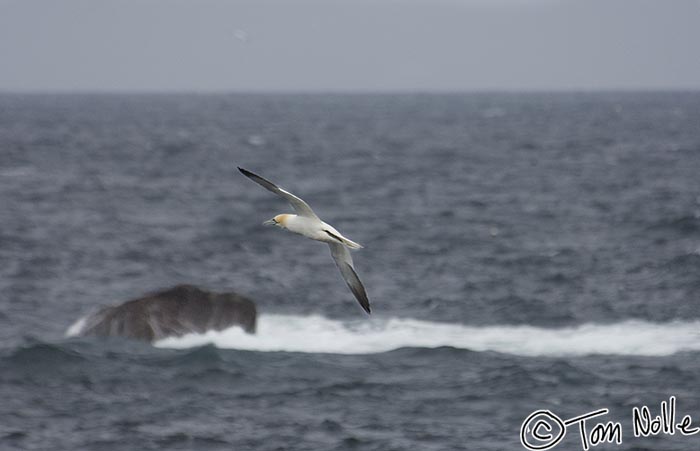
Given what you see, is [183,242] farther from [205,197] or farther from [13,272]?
[205,197]

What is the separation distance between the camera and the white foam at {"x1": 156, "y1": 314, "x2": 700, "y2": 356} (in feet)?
100

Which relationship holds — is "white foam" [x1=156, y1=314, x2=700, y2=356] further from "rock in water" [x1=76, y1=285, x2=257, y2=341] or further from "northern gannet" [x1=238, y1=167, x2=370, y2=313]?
"northern gannet" [x1=238, y1=167, x2=370, y2=313]

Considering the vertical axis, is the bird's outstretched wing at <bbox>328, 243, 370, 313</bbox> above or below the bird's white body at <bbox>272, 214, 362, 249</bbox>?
below

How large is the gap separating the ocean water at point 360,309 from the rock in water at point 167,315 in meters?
0.36

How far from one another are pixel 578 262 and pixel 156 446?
79.7ft

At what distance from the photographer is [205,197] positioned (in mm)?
67250

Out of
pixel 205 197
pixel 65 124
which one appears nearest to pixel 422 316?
pixel 205 197

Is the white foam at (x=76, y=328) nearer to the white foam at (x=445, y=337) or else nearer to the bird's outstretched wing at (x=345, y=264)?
the white foam at (x=445, y=337)

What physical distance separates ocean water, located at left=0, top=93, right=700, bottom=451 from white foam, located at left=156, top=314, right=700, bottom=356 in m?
0.11

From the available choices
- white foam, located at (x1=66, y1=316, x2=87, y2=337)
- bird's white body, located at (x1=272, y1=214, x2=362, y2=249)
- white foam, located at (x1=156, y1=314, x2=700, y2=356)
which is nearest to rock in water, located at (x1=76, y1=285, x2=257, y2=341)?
white foam, located at (x1=156, y1=314, x2=700, y2=356)

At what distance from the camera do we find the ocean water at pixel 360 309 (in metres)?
24.8

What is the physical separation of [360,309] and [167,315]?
816cm

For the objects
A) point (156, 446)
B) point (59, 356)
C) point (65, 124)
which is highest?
point (65, 124)

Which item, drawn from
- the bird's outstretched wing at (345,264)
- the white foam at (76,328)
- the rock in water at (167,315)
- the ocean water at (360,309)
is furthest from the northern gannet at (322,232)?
the white foam at (76,328)
